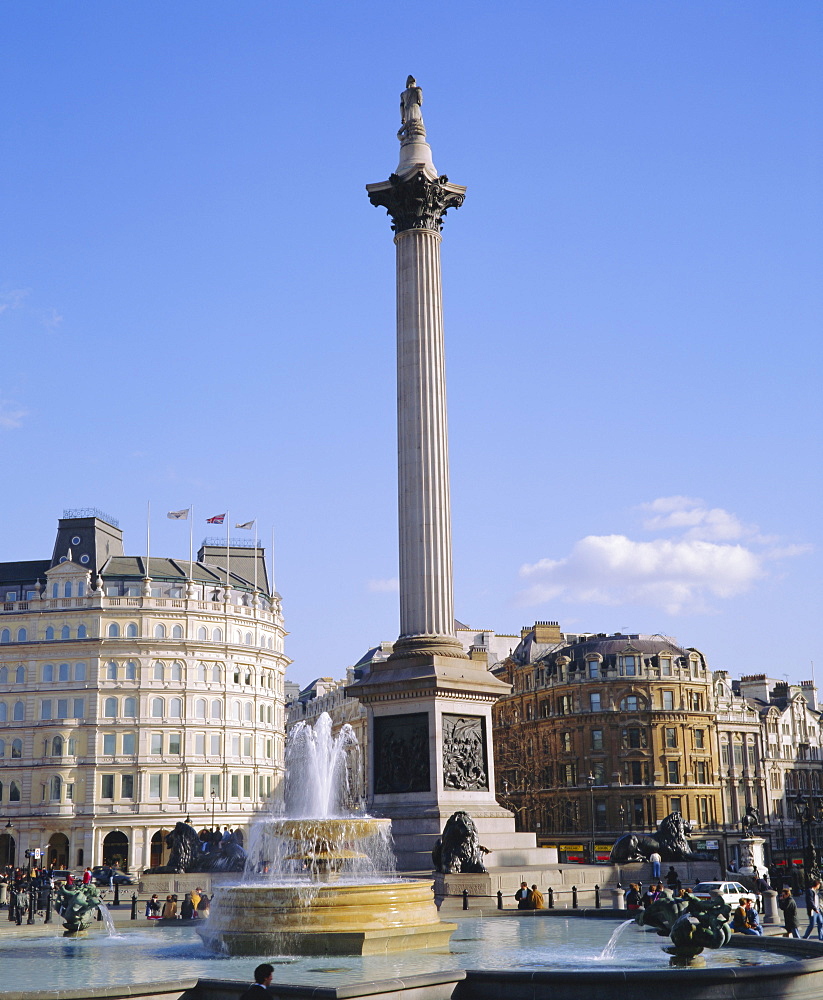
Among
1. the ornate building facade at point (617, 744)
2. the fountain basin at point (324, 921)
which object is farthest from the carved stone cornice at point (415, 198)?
the ornate building facade at point (617, 744)

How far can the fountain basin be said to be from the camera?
18.8 m

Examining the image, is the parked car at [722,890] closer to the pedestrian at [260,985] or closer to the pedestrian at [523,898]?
the pedestrian at [523,898]

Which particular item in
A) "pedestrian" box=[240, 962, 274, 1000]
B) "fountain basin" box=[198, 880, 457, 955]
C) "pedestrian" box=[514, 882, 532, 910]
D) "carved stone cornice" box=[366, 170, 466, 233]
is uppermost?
"carved stone cornice" box=[366, 170, 466, 233]

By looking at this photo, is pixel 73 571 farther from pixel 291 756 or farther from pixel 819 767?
pixel 819 767

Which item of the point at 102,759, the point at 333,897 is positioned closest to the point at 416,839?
the point at 333,897

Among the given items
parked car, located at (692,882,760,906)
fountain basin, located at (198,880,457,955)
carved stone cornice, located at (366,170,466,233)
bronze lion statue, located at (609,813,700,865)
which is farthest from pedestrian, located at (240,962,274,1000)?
carved stone cornice, located at (366,170,466,233)

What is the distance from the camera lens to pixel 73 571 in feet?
271

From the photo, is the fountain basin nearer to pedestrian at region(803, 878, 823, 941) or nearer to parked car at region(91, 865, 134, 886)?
pedestrian at region(803, 878, 823, 941)

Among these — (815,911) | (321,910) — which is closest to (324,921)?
(321,910)

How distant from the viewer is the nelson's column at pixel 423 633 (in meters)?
35.8

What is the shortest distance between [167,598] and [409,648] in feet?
157

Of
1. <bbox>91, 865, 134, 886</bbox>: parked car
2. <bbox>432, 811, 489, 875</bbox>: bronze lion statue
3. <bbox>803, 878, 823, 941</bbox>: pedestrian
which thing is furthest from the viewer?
<bbox>91, 865, 134, 886</bbox>: parked car

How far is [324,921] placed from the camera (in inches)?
746

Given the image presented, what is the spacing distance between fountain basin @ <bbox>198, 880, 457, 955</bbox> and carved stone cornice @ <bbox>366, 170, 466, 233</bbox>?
94.1 ft
